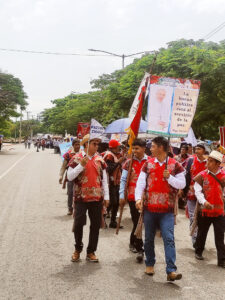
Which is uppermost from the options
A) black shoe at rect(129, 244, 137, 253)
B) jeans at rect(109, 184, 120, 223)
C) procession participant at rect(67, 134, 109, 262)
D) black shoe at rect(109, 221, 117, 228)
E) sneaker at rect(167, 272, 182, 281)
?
procession participant at rect(67, 134, 109, 262)

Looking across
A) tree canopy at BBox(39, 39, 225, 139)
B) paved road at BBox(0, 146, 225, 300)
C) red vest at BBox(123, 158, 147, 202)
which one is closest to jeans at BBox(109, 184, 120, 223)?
paved road at BBox(0, 146, 225, 300)

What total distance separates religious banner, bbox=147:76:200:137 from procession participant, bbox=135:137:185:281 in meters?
0.19

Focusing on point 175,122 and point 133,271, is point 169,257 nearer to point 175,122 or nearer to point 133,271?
point 133,271

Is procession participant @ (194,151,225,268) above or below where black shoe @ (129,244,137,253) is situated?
above

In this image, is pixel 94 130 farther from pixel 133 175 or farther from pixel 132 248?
pixel 132 248

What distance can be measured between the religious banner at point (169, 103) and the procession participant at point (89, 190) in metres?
1.02

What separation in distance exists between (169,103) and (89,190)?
5.19ft

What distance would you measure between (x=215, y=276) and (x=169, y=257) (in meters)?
0.80

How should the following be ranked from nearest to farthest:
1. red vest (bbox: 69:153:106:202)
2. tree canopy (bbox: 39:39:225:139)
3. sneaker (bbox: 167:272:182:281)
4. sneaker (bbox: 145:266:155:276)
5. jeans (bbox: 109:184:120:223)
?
sneaker (bbox: 167:272:182:281) → sneaker (bbox: 145:266:155:276) → red vest (bbox: 69:153:106:202) → jeans (bbox: 109:184:120:223) → tree canopy (bbox: 39:39:225:139)

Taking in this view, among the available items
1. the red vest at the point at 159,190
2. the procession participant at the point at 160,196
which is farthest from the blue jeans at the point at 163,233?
the red vest at the point at 159,190

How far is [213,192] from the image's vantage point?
19.2 feet

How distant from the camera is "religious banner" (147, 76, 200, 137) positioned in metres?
5.16

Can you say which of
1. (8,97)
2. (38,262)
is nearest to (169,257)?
(38,262)

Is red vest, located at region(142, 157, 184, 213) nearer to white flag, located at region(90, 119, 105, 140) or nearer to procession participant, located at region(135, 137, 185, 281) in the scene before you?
procession participant, located at region(135, 137, 185, 281)
